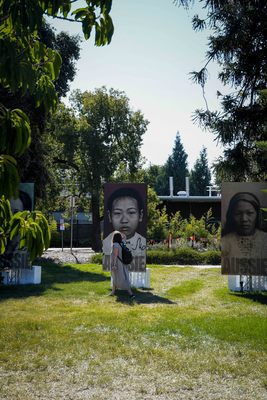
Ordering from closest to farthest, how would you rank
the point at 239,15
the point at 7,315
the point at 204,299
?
the point at 239,15 < the point at 7,315 < the point at 204,299

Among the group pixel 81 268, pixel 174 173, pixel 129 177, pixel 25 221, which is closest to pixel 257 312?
pixel 25 221

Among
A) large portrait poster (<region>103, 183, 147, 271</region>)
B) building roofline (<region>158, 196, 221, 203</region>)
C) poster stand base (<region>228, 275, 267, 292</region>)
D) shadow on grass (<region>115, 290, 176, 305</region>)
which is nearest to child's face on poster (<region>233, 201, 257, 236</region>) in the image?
poster stand base (<region>228, 275, 267, 292</region>)

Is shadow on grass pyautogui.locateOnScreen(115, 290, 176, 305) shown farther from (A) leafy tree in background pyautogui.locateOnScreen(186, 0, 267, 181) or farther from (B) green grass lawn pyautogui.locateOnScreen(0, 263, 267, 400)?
(A) leafy tree in background pyautogui.locateOnScreen(186, 0, 267, 181)

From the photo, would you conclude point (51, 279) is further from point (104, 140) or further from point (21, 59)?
point (104, 140)

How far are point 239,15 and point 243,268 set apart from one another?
23.4ft

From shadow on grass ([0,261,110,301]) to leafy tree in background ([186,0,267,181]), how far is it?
603 centimetres

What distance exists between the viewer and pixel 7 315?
8828 mm

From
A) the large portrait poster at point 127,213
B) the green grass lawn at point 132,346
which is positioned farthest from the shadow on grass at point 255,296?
the large portrait poster at point 127,213

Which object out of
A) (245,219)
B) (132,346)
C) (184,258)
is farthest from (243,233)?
(184,258)

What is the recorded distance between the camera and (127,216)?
13.6 meters

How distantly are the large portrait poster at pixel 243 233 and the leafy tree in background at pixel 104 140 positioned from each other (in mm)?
17212

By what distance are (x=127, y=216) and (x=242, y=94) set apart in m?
5.75

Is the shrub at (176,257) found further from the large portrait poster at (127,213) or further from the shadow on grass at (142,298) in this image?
the shadow on grass at (142,298)

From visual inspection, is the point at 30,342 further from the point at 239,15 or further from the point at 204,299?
the point at 239,15
